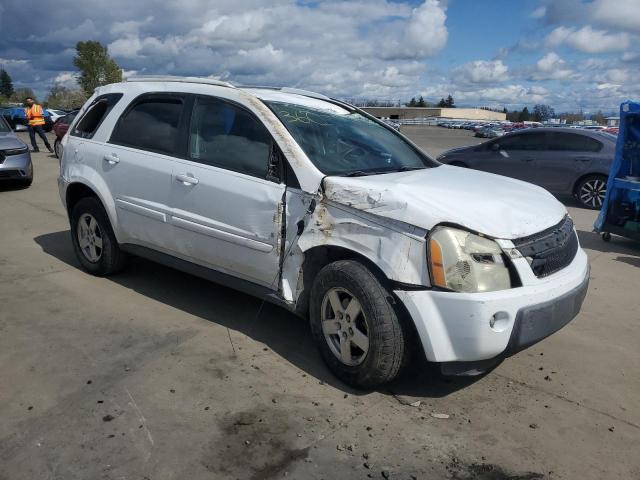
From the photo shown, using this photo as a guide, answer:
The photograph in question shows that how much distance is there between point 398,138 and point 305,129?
112 cm

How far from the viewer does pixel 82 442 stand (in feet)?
9.49

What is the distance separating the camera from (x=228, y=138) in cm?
413

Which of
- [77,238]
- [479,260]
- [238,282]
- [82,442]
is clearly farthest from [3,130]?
[479,260]

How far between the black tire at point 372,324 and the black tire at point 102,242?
2574mm

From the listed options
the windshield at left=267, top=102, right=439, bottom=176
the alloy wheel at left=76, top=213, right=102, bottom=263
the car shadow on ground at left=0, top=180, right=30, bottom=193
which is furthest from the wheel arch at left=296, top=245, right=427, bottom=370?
the car shadow on ground at left=0, top=180, right=30, bottom=193

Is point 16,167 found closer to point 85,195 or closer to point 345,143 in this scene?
point 85,195

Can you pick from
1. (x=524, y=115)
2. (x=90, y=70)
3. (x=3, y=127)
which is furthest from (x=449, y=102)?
(x=3, y=127)

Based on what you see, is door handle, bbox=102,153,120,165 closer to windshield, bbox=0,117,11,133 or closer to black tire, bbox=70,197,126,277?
black tire, bbox=70,197,126,277

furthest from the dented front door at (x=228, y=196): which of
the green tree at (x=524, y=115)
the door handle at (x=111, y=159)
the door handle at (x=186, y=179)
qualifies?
A: the green tree at (x=524, y=115)

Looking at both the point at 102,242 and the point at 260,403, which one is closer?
the point at 260,403

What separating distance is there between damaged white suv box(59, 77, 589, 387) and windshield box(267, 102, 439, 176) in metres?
0.02

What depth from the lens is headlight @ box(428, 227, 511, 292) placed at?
2973mm

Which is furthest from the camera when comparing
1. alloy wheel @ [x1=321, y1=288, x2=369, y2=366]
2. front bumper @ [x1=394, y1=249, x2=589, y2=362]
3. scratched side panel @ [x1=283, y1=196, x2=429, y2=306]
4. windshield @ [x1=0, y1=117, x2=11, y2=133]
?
windshield @ [x1=0, y1=117, x2=11, y2=133]

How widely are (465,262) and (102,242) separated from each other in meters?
3.57
